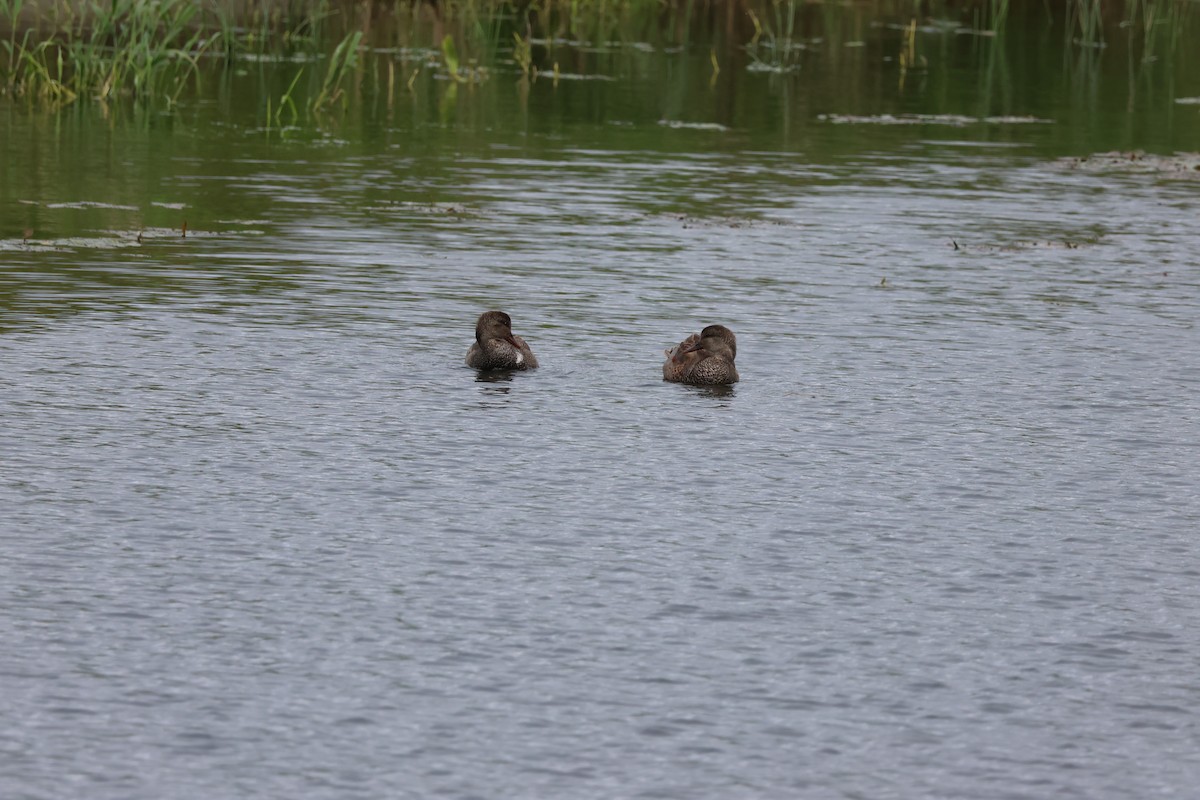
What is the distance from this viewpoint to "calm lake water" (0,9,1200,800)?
9.90 metres

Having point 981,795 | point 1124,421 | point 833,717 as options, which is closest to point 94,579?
point 833,717

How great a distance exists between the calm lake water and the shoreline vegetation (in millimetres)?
4332

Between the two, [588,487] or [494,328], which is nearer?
[588,487]

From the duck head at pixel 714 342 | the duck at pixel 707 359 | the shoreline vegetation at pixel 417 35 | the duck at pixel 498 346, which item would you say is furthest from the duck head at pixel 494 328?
the shoreline vegetation at pixel 417 35

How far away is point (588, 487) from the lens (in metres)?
14.4

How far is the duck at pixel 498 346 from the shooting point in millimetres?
17922

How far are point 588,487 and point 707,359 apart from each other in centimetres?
353

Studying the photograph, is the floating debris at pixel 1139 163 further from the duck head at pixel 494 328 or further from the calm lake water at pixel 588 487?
the duck head at pixel 494 328

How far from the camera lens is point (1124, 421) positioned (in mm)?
16781

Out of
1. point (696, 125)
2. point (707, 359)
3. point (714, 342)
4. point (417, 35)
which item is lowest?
point (707, 359)

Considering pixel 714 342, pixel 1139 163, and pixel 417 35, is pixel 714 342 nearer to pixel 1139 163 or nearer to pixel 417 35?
pixel 1139 163

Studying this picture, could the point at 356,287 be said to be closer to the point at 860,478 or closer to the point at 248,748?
the point at 860,478

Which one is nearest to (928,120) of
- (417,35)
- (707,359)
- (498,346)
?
(417,35)

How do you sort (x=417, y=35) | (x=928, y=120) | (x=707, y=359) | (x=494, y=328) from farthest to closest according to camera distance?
Answer: 1. (x=417, y=35)
2. (x=928, y=120)
3. (x=494, y=328)
4. (x=707, y=359)
